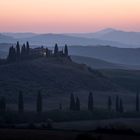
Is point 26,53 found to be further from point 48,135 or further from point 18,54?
point 48,135

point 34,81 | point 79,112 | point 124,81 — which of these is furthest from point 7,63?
point 79,112

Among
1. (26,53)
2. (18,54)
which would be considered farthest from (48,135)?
(26,53)

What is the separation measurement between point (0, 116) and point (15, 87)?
1640 inches

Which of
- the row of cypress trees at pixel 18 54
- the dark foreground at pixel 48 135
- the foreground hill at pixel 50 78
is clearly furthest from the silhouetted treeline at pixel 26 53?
the dark foreground at pixel 48 135

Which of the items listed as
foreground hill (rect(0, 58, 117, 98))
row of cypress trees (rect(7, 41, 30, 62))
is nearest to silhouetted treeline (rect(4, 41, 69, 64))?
row of cypress trees (rect(7, 41, 30, 62))

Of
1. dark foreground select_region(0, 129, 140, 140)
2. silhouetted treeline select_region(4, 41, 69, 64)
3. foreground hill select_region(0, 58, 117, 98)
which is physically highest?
dark foreground select_region(0, 129, 140, 140)

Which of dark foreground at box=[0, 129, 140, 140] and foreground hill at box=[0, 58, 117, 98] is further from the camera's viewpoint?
foreground hill at box=[0, 58, 117, 98]

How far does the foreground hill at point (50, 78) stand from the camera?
5310 inches

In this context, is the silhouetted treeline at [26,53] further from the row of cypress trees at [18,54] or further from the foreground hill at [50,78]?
the foreground hill at [50,78]

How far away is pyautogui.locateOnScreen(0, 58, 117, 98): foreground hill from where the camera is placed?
135 meters

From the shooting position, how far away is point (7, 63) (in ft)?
500

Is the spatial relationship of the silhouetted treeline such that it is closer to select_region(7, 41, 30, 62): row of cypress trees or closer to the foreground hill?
select_region(7, 41, 30, 62): row of cypress trees

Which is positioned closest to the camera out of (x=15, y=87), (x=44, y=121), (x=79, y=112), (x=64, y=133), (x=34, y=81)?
(x=64, y=133)

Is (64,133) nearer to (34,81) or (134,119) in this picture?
(134,119)
